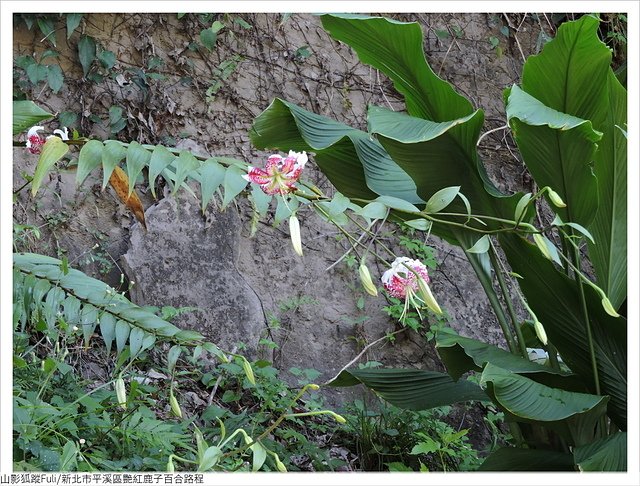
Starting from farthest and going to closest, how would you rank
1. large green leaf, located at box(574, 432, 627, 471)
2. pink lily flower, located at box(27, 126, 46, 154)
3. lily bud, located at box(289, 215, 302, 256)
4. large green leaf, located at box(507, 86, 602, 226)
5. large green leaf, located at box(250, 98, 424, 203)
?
large green leaf, located at box(250, 98, 424, 203) → large green leaf, located at box(507, 86, 602, 226) → large green leaf, located at box(574, 432, 627, 471) → pink lily flower, located at box(27, 126, 46, 154) → lily bud, located at box(289, 215, 302, 256)

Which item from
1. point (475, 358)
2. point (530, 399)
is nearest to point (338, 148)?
point (475, 358)

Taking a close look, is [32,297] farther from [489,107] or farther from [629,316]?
[489,107]

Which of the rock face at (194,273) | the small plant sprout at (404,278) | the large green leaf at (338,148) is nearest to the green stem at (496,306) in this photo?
the large green leaf at (338,148)

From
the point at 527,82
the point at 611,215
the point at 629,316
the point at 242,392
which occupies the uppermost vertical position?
the point at 527,82

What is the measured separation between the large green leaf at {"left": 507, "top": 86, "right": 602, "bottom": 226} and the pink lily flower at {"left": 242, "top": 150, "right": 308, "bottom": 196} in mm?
724

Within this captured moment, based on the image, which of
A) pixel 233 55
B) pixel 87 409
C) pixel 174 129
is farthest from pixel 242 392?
pixel 233 55

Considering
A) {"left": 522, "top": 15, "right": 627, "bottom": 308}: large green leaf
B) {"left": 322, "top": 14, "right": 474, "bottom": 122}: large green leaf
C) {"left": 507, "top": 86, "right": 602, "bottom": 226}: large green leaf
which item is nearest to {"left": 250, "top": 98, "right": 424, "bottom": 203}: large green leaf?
{"left": 322, "top": 14, "right": 474, "bottom": 122}: large green leaf

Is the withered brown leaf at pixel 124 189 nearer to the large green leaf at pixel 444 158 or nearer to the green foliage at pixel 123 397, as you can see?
the green foliage at pixel 123 397

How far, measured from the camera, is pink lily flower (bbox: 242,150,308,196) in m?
1.09

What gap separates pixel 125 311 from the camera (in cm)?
125

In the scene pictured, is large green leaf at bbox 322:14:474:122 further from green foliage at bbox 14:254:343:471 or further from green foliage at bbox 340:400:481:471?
green foliage at bbox 340:400:481:471

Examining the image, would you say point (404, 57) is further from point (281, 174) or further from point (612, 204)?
point (281, 174)

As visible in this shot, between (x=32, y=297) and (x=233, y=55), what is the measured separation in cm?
219

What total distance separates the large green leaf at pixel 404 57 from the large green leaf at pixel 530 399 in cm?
68
